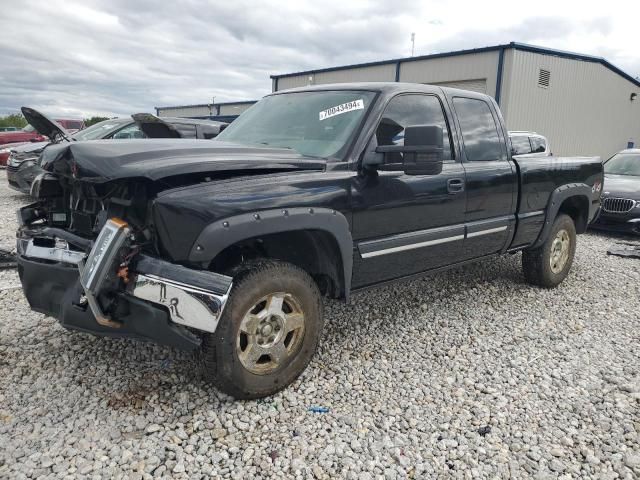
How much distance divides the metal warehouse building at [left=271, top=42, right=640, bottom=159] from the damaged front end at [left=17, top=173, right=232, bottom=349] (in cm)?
1606

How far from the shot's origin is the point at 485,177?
4.10 meters

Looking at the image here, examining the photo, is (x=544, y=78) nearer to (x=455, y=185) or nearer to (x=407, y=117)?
(x=455, y=185)

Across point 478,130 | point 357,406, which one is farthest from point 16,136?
point 357,406

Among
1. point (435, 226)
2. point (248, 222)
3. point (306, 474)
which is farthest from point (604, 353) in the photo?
point (248, 222)

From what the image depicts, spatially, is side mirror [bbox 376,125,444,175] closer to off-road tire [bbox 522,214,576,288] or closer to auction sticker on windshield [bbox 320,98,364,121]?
auction sticker on windshield [bbox 320,98,364,121]

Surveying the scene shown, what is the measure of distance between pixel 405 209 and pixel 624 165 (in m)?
8.17

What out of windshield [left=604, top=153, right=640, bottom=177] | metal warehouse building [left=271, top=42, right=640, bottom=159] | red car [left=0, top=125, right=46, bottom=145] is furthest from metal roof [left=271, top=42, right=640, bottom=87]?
red car [left=0, top=125, right=46, bottom=145]

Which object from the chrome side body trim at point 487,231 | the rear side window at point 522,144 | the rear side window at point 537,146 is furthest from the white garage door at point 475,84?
the chrome side body trim at point 487,231

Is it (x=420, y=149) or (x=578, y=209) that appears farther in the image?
(x=578, y=209)

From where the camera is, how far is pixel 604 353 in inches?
147

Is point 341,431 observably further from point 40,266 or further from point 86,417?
point 40,266

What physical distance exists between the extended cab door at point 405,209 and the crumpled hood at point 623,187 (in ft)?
19.0

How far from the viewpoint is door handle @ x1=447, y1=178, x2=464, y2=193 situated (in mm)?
3786

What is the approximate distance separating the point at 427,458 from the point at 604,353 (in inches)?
80.5
